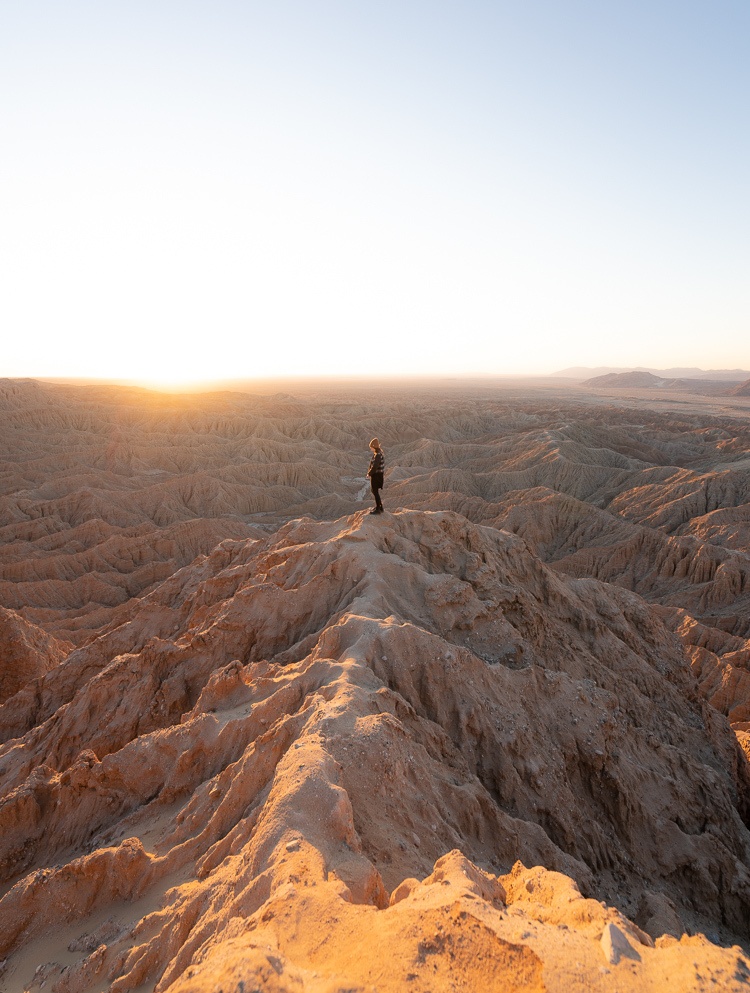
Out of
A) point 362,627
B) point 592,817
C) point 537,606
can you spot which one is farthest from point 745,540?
point 362,627

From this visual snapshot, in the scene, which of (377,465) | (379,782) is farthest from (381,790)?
(377,465)

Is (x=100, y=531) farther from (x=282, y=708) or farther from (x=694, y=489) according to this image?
(x=694, y=489)

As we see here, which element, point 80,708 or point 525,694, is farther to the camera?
point 80,708

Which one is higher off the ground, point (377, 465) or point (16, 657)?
point (377, 465)

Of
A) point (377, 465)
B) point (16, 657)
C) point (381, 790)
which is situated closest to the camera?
point (381, 790)

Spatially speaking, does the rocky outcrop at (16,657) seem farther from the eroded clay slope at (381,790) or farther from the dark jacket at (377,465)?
the dark jacket at (377,465)

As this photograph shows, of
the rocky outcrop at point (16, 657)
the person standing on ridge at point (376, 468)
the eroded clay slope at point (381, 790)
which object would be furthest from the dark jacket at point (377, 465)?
the rocky outcrop at point (16, 657)

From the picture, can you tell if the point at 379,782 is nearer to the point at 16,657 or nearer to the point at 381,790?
the point at 381,790

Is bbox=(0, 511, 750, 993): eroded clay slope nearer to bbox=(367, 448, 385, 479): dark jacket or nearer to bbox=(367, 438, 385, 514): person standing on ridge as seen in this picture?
bbox=(367, 438, 385, 514): person standing on ridge
